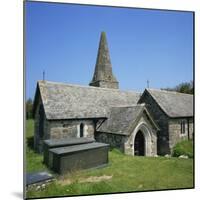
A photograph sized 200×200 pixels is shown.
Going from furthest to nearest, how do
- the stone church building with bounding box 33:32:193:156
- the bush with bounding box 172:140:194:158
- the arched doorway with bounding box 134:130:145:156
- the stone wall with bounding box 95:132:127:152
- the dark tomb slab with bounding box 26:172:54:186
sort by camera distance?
the bush with bounding box 172:140:194:158
the arched doorway with bounding box 134:130:145:156
the stone wall with bounding box 95:132:127:152
the stone church building with bounding box 33:32:193:156
the dark tomb slab with bounding box 26:172:54:186

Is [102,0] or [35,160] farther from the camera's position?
[102,0]

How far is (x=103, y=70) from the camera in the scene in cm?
482

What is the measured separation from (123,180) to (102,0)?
2.90m

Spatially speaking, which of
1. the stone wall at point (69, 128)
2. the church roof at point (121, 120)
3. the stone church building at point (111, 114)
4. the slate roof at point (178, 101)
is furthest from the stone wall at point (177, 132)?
the stone wall at point (69, 128)

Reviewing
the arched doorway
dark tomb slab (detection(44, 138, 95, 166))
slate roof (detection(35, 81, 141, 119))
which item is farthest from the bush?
dark tomb slab (detection(44, 138, 95, 166))

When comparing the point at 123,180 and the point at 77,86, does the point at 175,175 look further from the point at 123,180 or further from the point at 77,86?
the point at 77,86

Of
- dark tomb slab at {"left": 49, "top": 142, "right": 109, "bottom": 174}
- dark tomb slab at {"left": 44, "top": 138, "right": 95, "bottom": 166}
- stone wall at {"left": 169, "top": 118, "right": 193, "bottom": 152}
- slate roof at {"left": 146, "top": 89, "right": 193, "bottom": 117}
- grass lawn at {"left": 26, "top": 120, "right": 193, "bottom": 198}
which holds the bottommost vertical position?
grass lawn at {"left": 26, "top": 120, "right": 193, "bottom": 198}

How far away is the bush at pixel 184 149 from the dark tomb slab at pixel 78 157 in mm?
1277

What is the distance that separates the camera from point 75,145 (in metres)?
4.74

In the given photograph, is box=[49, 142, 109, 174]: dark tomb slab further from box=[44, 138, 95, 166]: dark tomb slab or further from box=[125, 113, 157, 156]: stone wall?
box=[125, 113, 157, 156]: stone wall

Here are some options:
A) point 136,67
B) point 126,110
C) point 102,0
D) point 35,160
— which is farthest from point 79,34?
point 35,160

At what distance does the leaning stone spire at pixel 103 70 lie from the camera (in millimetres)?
4734

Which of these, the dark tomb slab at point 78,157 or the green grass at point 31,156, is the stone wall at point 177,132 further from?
the green grass at point 31,156

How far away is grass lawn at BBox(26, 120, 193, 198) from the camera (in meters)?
4.47
